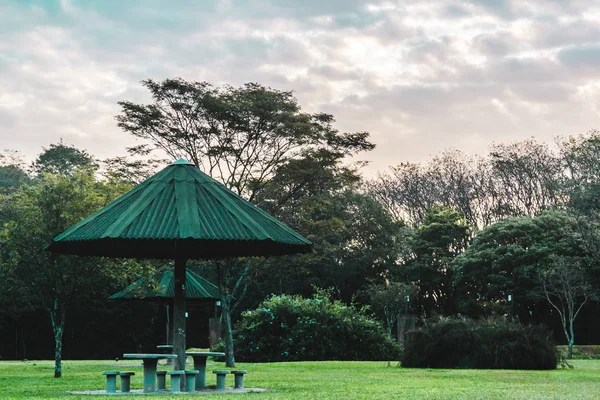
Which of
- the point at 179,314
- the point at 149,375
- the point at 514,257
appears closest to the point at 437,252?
the point at 514,257

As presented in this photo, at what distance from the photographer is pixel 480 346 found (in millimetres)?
23172


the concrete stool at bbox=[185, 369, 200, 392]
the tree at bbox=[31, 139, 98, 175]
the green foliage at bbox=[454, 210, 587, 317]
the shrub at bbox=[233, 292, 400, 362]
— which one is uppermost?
the tree at bbox=[31, 139, 98, 175]

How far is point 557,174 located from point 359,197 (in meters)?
11.1

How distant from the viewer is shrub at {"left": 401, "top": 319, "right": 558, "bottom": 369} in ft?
74.1

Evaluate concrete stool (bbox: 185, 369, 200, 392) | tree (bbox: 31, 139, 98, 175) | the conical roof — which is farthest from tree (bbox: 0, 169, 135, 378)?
tree (bbox: 31, 139, 98, 175)

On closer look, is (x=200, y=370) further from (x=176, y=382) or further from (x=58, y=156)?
(x=58, y=156)

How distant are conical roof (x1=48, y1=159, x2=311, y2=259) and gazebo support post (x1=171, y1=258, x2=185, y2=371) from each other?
28 cm

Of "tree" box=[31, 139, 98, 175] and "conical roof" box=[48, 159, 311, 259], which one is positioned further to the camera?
"tree" box=[31, 139, 98, 175]

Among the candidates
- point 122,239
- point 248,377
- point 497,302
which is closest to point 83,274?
point 248,377

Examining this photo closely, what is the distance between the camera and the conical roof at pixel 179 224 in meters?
13.1

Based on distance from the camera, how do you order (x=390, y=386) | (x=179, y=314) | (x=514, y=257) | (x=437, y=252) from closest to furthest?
(x=179, y=314)
(x=390, y=386)
(x=514, y=257)
(x=437, y=252)

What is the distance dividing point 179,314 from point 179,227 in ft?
7.72

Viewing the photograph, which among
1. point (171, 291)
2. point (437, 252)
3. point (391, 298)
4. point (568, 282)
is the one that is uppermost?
point (437, 252)

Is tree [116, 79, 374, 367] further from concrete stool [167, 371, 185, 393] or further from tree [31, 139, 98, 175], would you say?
tree [31, 139, 98, 175]
